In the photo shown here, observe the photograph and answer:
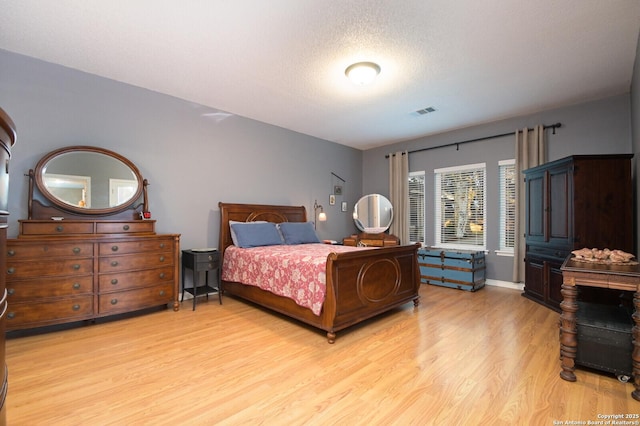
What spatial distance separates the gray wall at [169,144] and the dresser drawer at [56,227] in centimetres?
29

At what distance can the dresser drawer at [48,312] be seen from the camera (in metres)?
2.59

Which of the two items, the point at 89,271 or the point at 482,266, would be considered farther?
the point at 482,266

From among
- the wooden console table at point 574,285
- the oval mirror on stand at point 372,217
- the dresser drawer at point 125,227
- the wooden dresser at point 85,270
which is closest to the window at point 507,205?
the oval mirror on stand at point 372,217

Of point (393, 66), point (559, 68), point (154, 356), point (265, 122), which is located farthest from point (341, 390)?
point (265, 122)

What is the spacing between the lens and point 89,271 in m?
2.91

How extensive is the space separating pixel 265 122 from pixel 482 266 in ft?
13.4

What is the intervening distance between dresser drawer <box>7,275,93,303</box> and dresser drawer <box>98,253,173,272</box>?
17cm

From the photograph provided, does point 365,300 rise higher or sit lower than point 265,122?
lower

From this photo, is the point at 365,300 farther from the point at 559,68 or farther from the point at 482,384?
the point at 559,68

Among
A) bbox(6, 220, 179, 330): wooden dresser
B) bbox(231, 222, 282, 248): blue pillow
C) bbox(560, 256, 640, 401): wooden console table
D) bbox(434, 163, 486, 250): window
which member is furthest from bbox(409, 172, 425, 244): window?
bbox(6, 220, 179, 330): wooden dresser

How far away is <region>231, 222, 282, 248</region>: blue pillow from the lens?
13.1ft

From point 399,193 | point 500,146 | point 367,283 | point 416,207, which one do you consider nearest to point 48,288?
point 367,283

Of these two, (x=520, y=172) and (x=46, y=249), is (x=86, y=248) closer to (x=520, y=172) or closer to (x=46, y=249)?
(x=46, y=249)

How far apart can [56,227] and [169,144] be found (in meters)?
1.52
